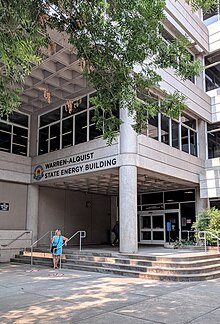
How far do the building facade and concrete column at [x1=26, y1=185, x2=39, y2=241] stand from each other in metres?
0.05

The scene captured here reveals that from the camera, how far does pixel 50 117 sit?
18.8 m

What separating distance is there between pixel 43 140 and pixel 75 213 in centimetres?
499

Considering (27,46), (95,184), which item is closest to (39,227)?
(95,184)

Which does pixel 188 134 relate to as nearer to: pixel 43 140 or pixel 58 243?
pixel 43 140

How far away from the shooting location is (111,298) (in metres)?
7.60

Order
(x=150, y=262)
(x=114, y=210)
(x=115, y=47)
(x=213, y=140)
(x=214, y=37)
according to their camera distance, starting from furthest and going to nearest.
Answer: (x=114, y=210) → (x=214, y=37) → (x=213, y=140) → (x=150, y=262) → (x=115, y=47)

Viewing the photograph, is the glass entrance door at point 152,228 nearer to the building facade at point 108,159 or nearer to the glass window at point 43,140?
the building facade at point 108,159

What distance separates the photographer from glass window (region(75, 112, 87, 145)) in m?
16.4

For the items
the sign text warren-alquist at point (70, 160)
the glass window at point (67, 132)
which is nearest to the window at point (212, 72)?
the glass window at point (67, 132)

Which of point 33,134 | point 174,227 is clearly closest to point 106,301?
point 33,134

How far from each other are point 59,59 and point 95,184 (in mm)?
7586

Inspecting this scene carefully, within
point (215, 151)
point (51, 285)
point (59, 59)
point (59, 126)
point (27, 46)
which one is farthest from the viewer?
point (215, 151)

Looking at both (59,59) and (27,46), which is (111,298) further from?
(59,59)

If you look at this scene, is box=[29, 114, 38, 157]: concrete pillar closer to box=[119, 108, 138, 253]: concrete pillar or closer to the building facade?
the building facade
